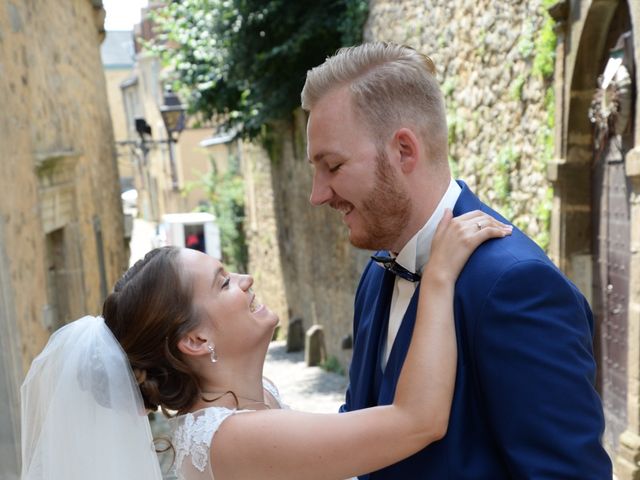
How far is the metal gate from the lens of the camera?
4980 mm

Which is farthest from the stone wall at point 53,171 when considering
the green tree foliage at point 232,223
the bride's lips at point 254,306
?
the green tree foliage at point 232,223

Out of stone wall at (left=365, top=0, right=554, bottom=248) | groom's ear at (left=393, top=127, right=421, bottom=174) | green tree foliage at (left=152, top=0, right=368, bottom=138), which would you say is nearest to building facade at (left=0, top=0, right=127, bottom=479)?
green tree foliage at (left=152, top=0, right=368, bottom=138)

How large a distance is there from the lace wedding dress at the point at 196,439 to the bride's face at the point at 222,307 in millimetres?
200

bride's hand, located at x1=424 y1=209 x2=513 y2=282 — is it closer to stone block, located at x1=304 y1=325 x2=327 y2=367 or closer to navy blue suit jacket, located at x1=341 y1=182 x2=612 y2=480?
navy blue suit jacket, located at x1=341 y1=182 x2=612 y2=480

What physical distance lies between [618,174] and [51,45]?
5460 millimetres

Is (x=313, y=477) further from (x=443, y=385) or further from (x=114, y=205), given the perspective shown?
(x=114, y=205)

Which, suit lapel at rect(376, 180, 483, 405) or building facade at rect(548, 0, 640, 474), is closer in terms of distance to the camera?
suit lapel at rect(376, 180, 483, 405)

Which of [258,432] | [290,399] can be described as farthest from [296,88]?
[258,432]

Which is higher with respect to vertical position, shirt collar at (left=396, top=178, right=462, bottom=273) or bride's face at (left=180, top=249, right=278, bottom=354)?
shirt collar at (left=396, top=178, right=462, bottom=273)

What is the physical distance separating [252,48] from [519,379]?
1146 centimetres

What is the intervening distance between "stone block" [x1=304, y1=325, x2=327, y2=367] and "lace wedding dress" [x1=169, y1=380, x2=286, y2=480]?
38.7 feet

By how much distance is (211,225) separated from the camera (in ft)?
66.9

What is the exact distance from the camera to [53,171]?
6809 mm

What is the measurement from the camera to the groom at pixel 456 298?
1.58 meters
